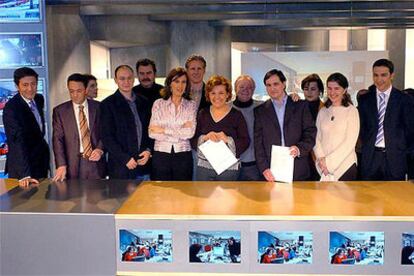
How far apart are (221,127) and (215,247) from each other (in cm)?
111

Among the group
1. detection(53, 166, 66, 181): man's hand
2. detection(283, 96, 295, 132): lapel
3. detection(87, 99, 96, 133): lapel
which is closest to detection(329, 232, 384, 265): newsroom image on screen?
detection(283, 96, 295, 132): lapel

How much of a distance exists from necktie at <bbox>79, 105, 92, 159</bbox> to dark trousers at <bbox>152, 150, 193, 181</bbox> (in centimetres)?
45

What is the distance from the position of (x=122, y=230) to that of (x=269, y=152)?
126cm

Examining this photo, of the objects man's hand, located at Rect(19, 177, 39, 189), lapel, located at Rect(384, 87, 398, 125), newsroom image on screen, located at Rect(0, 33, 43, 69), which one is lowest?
man's hand, located at Rect(19, 177, 39, 189)

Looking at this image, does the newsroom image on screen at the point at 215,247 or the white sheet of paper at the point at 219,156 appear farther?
the white sheet of paper at the point at 219,156

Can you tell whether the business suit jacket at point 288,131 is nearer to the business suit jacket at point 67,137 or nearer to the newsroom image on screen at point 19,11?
the business suit jacket at point 67,137

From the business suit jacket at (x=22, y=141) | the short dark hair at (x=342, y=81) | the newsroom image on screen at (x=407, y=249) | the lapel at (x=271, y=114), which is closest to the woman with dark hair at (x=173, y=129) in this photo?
the lapel at (x=271, y=114)

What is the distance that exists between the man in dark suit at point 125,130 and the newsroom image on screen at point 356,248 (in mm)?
1582

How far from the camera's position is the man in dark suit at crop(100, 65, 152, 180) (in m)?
3.39

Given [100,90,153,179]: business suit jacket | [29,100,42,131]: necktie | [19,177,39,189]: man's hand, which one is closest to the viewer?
[19,177,39,189]: man's hand

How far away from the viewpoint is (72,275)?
2281 mm

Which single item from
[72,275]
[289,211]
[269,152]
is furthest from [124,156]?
[289,211]

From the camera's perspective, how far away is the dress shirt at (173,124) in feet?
10.8

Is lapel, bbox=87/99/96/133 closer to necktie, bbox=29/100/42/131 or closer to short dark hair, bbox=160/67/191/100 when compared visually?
necktie, bbox=29/100/42/131
